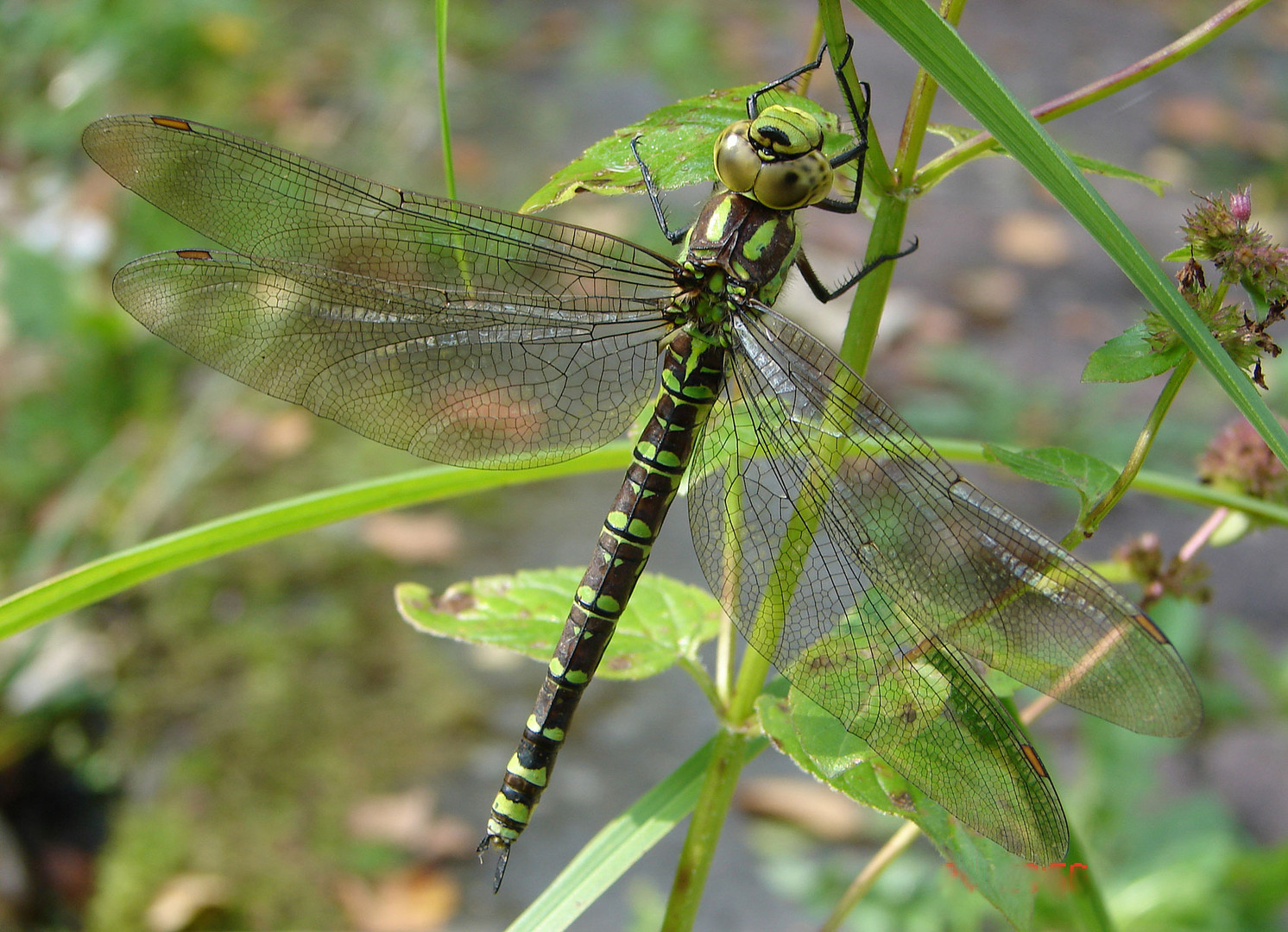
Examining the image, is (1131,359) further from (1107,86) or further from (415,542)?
(415,542)

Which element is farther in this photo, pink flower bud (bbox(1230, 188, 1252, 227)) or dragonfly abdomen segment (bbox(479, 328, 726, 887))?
dragonfly abdomen segment (bbox(479, 328, 726, 887))

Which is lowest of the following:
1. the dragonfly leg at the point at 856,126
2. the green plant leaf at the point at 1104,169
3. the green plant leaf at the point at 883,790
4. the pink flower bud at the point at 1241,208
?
the green plant leaf at the point at 883,790

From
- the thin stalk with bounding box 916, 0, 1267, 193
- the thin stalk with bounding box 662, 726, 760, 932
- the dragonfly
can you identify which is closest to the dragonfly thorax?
the dragonfly

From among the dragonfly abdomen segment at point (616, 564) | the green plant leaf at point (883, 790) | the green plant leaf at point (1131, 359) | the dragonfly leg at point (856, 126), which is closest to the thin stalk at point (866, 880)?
the green plant leaf at point (883, 790)

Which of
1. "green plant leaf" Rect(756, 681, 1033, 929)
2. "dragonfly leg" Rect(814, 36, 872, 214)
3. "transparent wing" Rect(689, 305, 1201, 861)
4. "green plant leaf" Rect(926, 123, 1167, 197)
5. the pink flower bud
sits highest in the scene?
"dragonfly leg" Rect(814, 36, 872, 214)

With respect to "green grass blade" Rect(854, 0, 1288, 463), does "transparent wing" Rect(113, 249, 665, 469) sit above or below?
above

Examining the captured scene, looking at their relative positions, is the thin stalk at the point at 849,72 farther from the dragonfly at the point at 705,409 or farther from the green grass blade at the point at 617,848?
the green grass blade at the point at 617,848

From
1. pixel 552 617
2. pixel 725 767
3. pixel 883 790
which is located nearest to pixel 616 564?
pixel 552 617

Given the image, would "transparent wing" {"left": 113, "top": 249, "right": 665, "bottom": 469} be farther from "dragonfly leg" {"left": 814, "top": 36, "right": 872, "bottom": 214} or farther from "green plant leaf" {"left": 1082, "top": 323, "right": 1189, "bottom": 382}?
"green plant leaf" {"left": 1082, "top": 323, "right": 1189, "bottom": 382}
